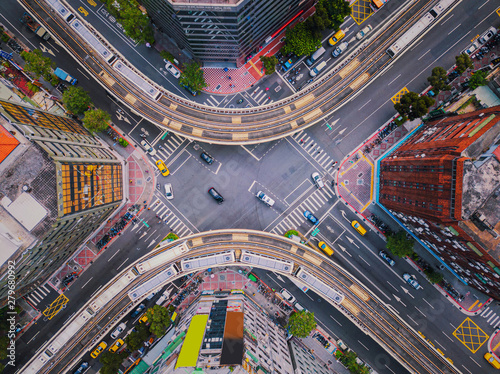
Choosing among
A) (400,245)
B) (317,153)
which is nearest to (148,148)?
(317,153)

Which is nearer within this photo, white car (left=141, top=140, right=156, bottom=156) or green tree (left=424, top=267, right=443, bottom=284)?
green tree (left=424, top=267, right=443, bottom=284)

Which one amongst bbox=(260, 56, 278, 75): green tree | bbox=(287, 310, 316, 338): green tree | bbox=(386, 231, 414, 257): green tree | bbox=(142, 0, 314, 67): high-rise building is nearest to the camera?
bbox=(142, 0, 314, 67): high-rise building

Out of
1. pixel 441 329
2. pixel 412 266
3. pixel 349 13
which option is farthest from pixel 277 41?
pixel 441 329

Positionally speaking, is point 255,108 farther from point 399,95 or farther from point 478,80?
point 478,80

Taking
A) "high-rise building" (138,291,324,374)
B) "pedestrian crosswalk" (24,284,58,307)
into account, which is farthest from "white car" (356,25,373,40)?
"pedestrian crosswalk" (24,284,58,307)

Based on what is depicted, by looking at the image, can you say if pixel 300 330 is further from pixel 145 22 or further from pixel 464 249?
pixel 145 22

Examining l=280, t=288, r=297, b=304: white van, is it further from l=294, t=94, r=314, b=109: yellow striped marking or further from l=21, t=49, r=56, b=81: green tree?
l=21, t=49, r=56, b=81: green tree

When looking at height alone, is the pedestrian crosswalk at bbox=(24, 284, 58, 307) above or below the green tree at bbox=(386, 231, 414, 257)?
above
